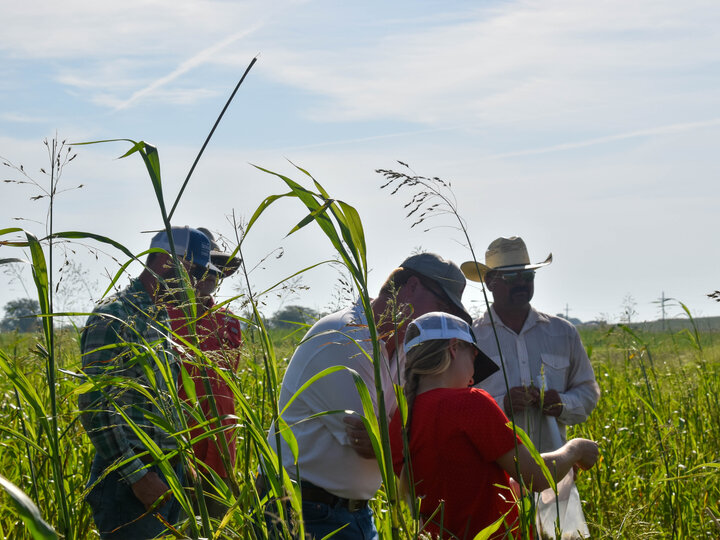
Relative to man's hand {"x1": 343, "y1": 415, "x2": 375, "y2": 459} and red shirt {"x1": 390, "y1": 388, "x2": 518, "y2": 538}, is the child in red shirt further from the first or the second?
man's hand {"x1": 343, "y1": 415, "x2": 375, "y2": 459}

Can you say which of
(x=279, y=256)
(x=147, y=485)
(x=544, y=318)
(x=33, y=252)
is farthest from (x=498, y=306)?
(x=33, y=252)

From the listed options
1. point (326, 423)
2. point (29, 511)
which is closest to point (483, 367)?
point (326, 423)

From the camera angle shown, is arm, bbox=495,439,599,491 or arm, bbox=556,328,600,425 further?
arm, bbox=556,328,600,425

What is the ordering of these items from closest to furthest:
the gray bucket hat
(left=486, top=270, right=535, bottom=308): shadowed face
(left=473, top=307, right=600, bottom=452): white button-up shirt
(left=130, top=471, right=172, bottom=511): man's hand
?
(left=130, top=471, right=172, bottom=511): man's hand
the gray bucket hat
(left=473, top=307, right=600, bottom=452): white button-up shirt
(left=486, top=270, right=535, bottom=308): shadowed face

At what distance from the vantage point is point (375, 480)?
2.54 meters

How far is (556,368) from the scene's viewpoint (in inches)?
178

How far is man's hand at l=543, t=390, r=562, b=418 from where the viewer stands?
413cm

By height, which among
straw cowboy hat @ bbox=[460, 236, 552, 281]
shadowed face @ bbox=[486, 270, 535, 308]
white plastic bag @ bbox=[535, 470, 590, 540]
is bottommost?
white plastic bag @ bbox=[535, 470, 590, 540]

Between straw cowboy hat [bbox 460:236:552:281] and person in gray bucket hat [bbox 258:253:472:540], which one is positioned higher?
straw cowboy hat [bbox 460:236:552:281]

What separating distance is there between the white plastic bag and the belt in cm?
70

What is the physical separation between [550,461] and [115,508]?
1.60 metres

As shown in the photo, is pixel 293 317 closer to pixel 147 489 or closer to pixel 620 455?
pixel 147 489

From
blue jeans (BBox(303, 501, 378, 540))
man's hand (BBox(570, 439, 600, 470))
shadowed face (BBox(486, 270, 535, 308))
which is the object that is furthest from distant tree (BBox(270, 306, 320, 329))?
shadowed face (BBox(486, 270, 535, 308))

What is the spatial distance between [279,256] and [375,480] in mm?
1368
